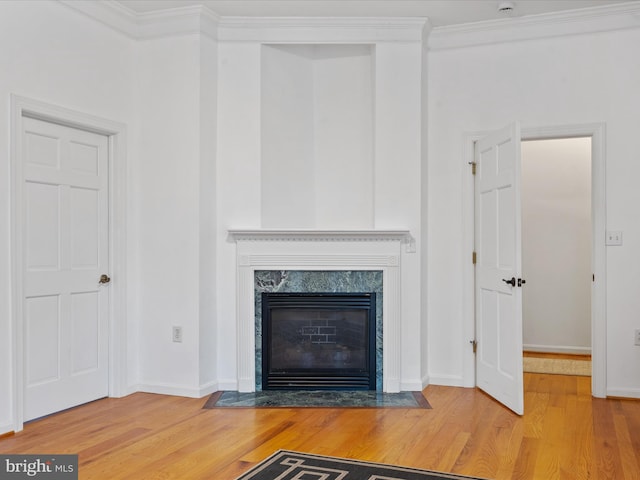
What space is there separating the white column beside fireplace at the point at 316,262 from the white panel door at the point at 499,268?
0.64 meters

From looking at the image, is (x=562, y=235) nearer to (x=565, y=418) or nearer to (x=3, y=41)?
(x=565, y=418)

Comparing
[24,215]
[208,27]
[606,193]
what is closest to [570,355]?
[606,193]

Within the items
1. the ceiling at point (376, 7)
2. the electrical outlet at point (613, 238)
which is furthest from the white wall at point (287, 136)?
the electrical outlet at point (613, 238)

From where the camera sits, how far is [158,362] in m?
4.43

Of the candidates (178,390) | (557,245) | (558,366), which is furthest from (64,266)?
(557,245)

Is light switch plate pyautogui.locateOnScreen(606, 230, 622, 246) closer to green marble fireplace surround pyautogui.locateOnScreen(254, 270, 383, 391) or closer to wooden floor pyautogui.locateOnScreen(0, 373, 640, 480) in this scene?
wooden floor pyautogui.locateOnScreen(0, 373, 640, 480)

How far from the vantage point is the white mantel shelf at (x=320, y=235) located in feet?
14.4

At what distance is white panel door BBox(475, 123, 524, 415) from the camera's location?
153 inches

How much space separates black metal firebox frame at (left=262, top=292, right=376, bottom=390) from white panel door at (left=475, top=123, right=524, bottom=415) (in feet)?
2.81

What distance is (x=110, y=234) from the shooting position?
170 inches

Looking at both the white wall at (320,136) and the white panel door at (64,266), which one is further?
the white wall at (320,136)

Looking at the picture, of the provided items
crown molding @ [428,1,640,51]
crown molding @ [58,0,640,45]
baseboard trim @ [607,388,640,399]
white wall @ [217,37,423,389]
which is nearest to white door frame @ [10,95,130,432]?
white wall @ [217,37,423,389]

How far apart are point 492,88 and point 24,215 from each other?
3525 millimetres

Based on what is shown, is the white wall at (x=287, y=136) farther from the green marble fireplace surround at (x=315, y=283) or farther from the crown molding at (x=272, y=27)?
the green marble fireplace surround at (x=315, y=283)
